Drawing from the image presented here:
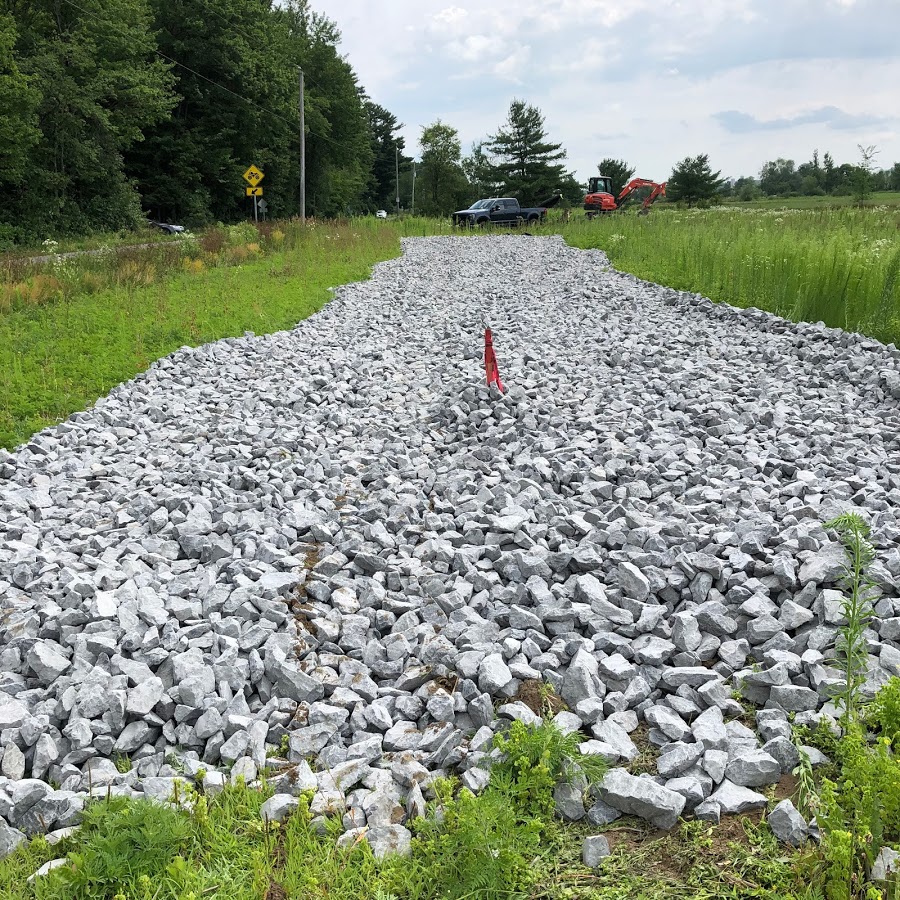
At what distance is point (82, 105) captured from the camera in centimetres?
2883

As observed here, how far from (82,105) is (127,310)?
23865mm

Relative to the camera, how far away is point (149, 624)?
3381 millimetres

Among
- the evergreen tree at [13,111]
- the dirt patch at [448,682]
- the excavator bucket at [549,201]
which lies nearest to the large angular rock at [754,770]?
the dirt patch at [448,682]

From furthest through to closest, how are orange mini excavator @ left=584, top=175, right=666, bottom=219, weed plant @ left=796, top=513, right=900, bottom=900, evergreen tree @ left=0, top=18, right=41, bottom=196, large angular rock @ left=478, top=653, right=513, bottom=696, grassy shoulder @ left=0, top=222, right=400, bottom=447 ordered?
orange mini excavator @ left=584, top=175, right=666, bottom=219
evergreen tree @ left=0, top=18, right=41, bottom=196
grassy shoulder @ left=0, top=222, right=400, bottom=447
large angular rock @ left=478, top=653, right=513, bottom=696
weed plant @ left=796, top=513, right=900, bottom=900

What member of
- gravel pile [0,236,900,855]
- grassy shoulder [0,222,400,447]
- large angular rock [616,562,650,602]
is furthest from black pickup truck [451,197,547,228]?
large angular rock [616,562,650,602]

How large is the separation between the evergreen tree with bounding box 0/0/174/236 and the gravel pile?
2637 cm

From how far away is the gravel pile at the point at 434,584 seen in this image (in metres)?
2.64

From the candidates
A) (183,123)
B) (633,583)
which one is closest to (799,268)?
(633,583)

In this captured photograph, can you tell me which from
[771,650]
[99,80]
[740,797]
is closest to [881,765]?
[740,797]

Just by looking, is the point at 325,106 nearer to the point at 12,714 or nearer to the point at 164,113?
the point at 164,113

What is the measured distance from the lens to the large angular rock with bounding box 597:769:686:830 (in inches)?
91.4

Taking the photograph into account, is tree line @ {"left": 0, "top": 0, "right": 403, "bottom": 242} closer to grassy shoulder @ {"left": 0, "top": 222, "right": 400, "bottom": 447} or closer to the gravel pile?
grassy shoulder @ {"left": 0, "top": 222, "right": 400, "bottom": 447}

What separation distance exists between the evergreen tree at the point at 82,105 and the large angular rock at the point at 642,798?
30034 mm

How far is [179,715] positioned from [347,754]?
0.69 meters
